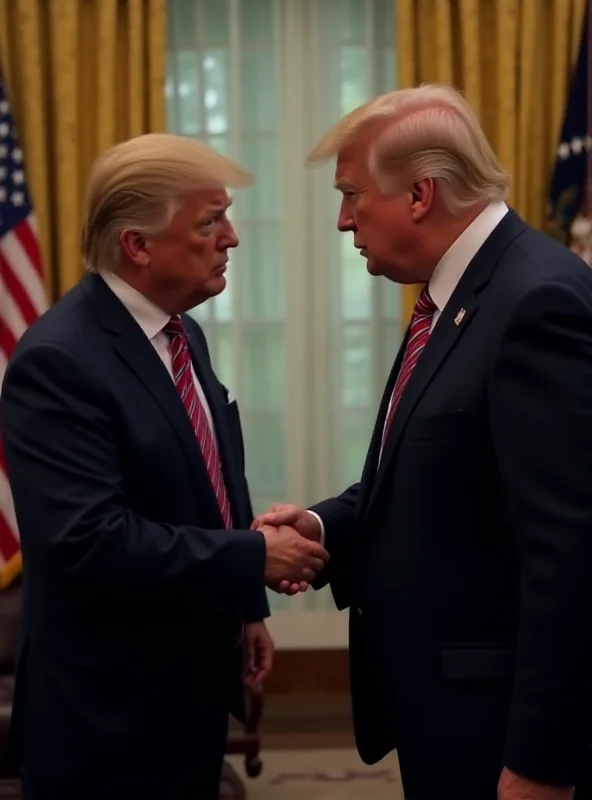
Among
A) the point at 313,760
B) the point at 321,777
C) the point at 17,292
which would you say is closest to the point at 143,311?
the point at 17,292

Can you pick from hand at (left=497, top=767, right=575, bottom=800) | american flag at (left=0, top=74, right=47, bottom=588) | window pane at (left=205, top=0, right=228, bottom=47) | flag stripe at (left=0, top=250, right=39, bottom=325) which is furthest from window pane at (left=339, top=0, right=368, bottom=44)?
hand at (left=497, top=767, right=575, bottom=800)

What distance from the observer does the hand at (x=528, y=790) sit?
1569mm

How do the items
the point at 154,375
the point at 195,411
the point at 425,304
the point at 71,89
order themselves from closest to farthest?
the point at 425,304 → the point at 154,375 → the point at 195,411 → the point at 71,89

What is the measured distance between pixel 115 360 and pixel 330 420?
2615mm

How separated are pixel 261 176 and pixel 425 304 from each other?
2732 millimetres

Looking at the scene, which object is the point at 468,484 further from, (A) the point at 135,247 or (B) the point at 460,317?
→ (A) the point at 135,247

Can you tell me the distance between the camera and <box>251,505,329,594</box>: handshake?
2.07 meters

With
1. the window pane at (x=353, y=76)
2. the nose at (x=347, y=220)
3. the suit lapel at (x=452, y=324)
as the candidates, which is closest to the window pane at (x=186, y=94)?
the window pane at (x=353, y=76)

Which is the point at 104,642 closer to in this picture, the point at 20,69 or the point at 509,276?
the point at 509,276

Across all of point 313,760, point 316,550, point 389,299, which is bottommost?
point 313,760

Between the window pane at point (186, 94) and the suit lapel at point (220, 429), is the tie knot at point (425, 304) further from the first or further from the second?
the window pane at point (186, 94)

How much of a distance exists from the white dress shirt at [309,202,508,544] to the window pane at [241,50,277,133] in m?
2.80

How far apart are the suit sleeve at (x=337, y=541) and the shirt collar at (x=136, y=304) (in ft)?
1.70

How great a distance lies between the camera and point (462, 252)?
5.91ft
